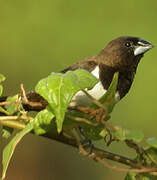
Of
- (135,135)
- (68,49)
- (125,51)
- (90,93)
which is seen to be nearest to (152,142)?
(135,135)

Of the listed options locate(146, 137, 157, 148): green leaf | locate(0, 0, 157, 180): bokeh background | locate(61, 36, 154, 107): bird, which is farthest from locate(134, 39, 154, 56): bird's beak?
locate(146, 137, 157, 148): green leaf

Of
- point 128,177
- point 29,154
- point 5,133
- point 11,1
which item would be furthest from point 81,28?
point 128,177

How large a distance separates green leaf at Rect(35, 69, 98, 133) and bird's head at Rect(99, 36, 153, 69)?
158 centimetres

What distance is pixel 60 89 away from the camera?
119 centimetres

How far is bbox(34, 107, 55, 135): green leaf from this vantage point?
1.28 meters

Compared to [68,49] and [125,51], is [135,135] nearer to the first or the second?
[125,51]

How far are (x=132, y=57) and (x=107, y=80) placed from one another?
1.59ft

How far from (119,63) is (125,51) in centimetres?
13

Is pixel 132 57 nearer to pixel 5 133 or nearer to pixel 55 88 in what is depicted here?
pixel 5 133

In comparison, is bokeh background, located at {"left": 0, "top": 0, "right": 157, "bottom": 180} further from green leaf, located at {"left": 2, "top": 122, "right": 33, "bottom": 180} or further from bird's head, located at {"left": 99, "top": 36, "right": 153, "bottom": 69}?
green leaf, located at {"left": 2, "top": 122, "right": 33, "bottom": 180}

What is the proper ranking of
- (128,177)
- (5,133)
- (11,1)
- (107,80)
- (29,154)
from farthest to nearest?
(11,1) → (29,154) → (107,80) → (5,133) → (128,177)

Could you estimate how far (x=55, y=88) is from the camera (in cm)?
119

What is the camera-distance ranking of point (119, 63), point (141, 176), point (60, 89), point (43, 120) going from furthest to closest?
1. point (119, 63)
2. point (141, 176)
3. point (43, 120)
4. point (60, 89)

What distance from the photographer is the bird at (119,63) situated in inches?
102
